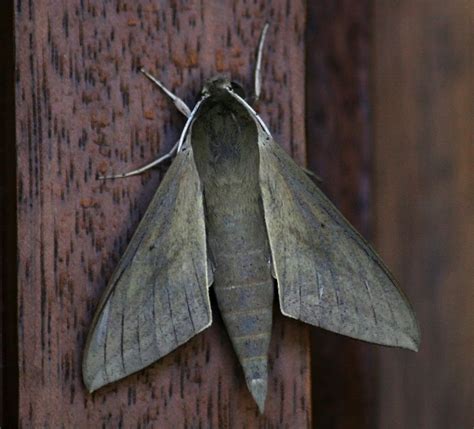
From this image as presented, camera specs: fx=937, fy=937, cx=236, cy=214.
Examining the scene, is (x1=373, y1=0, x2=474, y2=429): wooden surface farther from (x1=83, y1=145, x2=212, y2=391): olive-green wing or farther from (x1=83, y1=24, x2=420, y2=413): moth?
(x1=83, y1=145, x2=212, y2=391): olive-green wing

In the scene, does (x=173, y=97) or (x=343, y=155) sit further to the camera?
(x=343, y=155)

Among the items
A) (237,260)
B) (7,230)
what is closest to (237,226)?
(237,260)

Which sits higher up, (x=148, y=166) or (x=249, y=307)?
(x=148, y=166)

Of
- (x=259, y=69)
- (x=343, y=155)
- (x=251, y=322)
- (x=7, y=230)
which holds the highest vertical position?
(x=259, y=69)

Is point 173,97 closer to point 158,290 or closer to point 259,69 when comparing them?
point 259,69

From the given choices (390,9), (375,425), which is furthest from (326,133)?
(375,425)

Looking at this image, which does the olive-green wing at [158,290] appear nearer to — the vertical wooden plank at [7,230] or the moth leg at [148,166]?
the moth leg at [148,166]

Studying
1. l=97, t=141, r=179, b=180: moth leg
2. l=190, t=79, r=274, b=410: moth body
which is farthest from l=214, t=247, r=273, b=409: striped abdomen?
l=97, t=141, r=179, b=180: moth leg

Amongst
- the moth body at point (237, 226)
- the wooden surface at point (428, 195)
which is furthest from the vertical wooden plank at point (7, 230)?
the wooden surface at point (428, 195)
